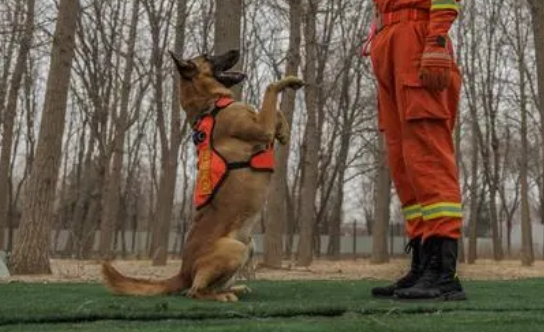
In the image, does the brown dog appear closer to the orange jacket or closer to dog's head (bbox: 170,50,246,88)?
dog's head (bbox: 170,50,246,88)

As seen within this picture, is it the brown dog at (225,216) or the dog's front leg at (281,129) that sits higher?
the dog's front leg at (281,129)

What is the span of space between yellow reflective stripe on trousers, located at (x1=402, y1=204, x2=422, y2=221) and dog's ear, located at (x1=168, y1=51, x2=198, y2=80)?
189cm

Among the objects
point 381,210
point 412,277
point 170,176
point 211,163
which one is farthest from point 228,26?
point 381,210

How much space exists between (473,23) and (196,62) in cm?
2335

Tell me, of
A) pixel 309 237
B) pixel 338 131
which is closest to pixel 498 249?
pixel 338 131

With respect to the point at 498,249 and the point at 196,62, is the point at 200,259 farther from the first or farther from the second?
the point at 498,249

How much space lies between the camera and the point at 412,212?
486 cm

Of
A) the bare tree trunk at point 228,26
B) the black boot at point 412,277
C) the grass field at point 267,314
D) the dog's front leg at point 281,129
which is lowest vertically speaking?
the grass field at point 267,314

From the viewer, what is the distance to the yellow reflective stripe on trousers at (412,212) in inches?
189

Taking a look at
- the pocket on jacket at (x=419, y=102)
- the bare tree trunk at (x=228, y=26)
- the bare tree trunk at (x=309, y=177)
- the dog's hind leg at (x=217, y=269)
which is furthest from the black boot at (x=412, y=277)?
the bare tree trunk at (x=309, y=177)

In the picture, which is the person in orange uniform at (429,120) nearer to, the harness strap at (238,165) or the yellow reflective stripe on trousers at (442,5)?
the yellow reflective stripe on trousers at (442,5)

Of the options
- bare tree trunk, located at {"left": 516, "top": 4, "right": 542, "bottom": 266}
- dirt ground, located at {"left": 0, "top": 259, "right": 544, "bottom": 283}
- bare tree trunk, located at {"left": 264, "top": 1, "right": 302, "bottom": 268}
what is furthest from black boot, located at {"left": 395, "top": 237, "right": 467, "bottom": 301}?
bare tree trunk, located at {"left": 516, "top": 4, "right": 542, "bottom": 266}

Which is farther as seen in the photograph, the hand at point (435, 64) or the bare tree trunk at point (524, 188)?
the bare tree trunk at point (524, 188)

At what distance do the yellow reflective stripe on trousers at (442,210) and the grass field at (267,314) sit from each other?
0.56 metres
